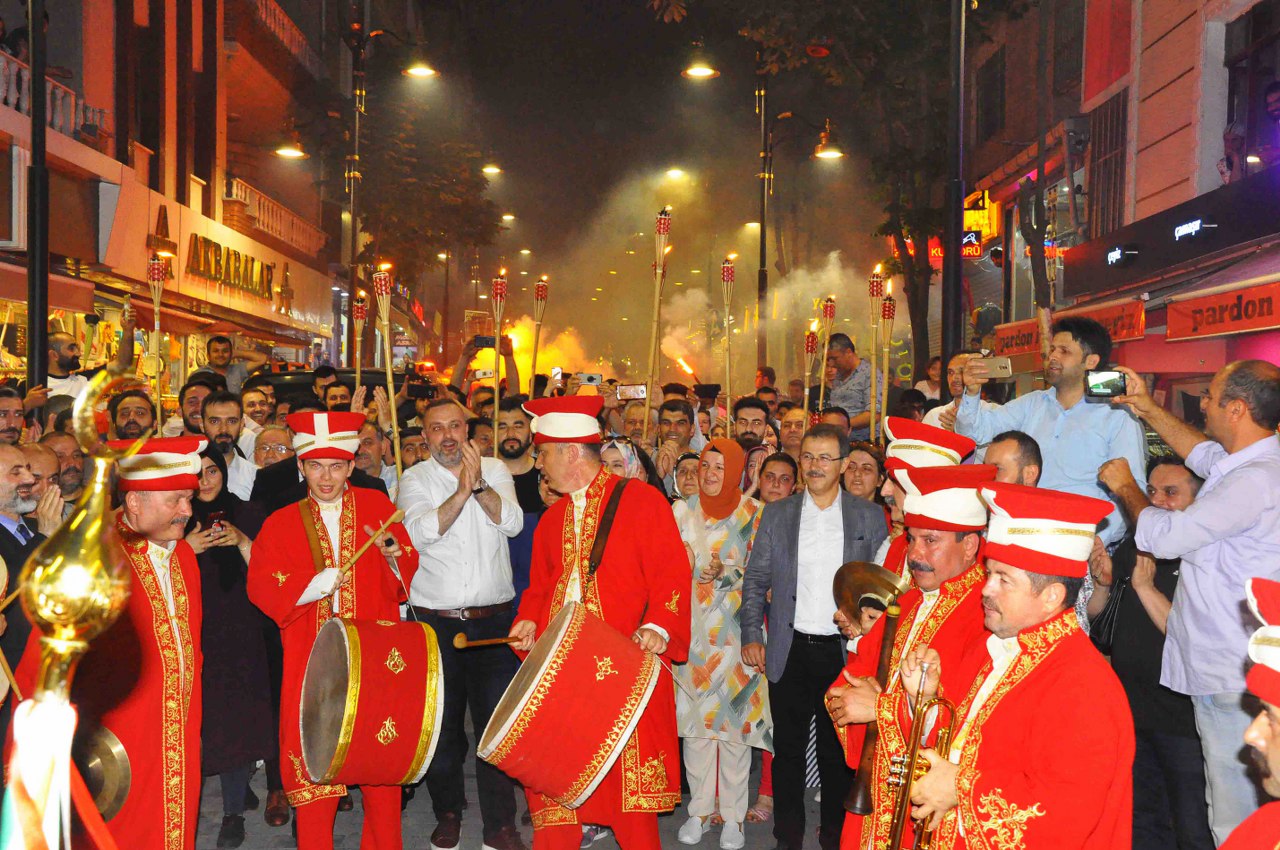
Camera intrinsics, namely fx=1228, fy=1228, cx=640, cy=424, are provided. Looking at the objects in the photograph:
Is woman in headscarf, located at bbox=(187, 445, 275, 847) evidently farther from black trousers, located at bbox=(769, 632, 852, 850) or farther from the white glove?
black trousers, located at bbox=(769, 632, 852, 850)

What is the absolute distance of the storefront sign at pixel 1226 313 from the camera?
8.96 meters

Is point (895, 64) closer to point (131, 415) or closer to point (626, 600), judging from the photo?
point (131, 415)

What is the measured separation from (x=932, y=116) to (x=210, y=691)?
15.5m

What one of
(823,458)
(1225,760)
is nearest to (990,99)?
(823,458)

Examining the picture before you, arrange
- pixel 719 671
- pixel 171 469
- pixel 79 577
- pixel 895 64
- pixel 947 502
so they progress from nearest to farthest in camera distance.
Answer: pixel 79 577, pixel 947 502, pixel 171 469, pixel 719 671, pixel 895 64

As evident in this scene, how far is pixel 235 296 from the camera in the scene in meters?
25.0

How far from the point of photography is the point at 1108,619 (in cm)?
593

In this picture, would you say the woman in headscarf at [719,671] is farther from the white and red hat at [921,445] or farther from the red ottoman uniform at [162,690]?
the red ottoman uniform at [162,690]

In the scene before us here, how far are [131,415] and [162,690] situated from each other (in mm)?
4173

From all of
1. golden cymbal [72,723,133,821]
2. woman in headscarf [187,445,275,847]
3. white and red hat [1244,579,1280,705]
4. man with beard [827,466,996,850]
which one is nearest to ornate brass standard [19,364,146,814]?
golden cymbal [72,723,133,821]

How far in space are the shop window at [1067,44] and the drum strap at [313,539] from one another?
17.2 meters

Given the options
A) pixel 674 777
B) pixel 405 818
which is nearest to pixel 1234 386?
pixel 674 777

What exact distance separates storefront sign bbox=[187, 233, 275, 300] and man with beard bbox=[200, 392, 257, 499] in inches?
587

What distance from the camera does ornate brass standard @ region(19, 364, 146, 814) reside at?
136 centimetres
